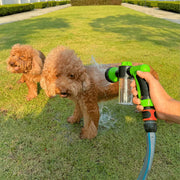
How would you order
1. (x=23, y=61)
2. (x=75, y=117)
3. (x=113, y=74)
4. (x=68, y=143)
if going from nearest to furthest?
1. (x=113, y=74)
2. (x=68, y=143)
3. (x=75, y=117)
4. (x=23, y=61)

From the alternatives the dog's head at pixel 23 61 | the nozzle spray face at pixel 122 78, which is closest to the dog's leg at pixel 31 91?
the dog's head at pixel 23 61

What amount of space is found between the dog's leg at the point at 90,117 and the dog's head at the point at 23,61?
1661 mm

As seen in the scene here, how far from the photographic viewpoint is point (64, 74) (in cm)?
202

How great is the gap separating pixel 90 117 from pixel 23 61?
80.7 inches

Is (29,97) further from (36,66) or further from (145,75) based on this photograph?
(145,75)

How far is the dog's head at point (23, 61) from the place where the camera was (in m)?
3.39

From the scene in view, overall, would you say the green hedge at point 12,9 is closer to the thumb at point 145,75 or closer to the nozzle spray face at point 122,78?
the nozzle spray face at point 122,78

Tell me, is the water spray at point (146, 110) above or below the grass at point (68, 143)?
above

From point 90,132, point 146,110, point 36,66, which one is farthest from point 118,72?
point 36,66

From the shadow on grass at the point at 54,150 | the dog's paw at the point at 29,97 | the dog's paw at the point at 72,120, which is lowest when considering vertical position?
the shadow on grass at the point at 54,150

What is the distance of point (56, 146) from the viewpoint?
2.45 m

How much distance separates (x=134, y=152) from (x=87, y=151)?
703 millimetres

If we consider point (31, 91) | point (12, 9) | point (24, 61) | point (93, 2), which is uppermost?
point (93, 2)

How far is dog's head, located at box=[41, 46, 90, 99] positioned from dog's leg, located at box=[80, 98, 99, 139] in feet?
1.09
